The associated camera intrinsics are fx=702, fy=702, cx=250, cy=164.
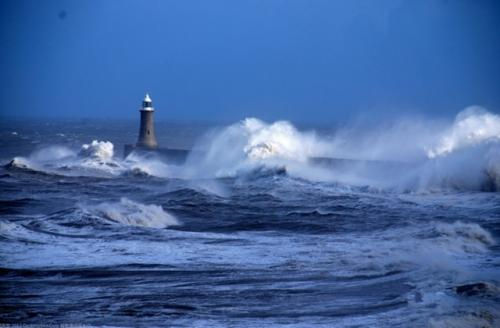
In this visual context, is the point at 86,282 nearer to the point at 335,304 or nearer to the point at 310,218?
the point at 335,304

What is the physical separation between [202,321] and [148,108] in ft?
97.2

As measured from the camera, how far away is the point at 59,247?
36.3 ft

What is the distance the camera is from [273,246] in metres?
11.3

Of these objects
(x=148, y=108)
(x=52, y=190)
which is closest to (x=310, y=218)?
(x=52, y=190)

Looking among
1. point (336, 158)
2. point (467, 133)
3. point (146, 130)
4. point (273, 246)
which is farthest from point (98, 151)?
point (273, 246)

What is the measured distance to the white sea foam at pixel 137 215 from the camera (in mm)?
14112

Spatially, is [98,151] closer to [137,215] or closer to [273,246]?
[137,215]

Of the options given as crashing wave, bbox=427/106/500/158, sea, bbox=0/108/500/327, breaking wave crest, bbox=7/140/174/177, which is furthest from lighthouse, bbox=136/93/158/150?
crashing wave, bbox=427/106/500/158

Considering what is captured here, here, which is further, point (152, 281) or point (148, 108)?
point (148, 108)

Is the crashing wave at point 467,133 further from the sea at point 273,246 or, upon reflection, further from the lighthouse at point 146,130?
the lighthouse at point 146,130

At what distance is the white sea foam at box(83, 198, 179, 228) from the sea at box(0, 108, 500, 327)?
0.04 meters

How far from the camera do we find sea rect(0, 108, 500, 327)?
7.46m

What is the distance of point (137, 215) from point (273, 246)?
13.6ft

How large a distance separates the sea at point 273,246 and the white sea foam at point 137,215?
0.04 m
